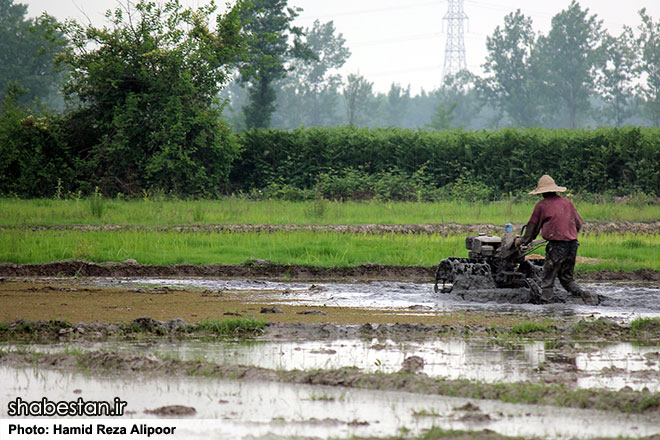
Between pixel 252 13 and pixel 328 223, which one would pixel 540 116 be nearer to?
pixel 252 13

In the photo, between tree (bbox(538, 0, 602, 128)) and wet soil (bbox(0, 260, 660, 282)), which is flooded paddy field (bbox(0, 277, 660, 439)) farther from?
tree (bbox(538, 0, 602, 128))

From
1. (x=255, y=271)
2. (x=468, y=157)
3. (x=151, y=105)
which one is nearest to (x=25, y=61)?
(x=151, y=105)

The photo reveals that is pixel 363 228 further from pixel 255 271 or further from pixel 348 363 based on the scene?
pixel 348 363

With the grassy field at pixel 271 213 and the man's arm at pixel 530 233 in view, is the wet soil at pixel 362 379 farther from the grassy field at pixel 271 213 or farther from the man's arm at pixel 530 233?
the grassy field at pixel 271 213

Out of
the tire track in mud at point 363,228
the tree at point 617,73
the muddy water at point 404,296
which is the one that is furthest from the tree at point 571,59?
the muddy water at point 404,296

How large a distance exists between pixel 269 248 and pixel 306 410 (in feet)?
35.2

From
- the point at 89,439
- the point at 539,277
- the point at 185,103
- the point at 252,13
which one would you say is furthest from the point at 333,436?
the point at 252,13

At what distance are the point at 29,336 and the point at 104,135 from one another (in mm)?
22580

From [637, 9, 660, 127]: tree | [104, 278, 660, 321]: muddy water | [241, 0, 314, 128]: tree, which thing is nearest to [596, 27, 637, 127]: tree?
[637, 9, 660, 127]: tree

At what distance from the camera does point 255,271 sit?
15.3 meters

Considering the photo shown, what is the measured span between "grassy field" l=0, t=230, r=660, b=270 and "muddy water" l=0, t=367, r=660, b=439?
8912 millimetres

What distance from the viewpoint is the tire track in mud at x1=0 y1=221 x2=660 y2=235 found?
1941cm

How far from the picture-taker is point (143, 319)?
29.9 feet

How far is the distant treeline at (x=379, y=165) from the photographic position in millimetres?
29438
